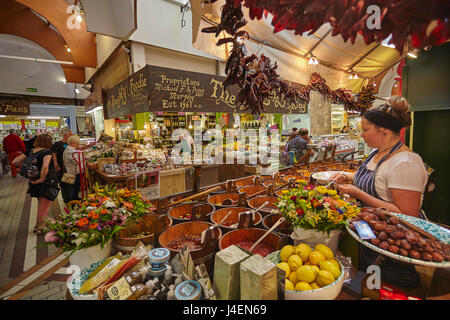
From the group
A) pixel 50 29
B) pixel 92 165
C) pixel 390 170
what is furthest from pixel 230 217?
pixel 50 29

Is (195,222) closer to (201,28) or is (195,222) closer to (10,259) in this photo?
(201,28)

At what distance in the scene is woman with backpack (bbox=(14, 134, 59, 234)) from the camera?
3.70 metres

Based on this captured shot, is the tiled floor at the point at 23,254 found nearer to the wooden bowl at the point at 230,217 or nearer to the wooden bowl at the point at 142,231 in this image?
the wooden bowl at the point at 142,231

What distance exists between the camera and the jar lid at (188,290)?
878 mm

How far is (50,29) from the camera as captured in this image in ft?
29.7

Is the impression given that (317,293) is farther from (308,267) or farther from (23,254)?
(23,254)

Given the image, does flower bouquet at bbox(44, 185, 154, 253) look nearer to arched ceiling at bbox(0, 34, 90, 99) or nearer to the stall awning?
the stall awning

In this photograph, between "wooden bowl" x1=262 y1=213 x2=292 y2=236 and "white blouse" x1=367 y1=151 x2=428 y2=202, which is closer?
"white blouse" x1=367 y1=151 x2=428 y2=202

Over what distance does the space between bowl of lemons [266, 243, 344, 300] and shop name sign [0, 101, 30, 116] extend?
18661mm

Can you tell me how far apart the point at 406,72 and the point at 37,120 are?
2071 cm

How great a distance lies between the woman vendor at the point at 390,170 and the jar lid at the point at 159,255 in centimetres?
111

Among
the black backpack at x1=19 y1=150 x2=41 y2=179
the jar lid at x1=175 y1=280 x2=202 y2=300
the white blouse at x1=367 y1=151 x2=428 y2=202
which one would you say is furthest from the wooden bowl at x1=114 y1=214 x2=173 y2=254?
the black backpack at x1=19 y1=150 x2=41 y2=179

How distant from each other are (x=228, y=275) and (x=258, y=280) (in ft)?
0.47
